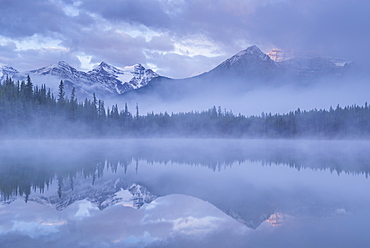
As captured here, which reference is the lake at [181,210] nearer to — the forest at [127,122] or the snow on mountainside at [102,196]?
the snow on mountainside at [102,196]

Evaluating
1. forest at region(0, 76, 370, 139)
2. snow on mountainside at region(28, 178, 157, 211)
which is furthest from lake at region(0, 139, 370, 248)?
forest at region(0, 76, 370, 139)

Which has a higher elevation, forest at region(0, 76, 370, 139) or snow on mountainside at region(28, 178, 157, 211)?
forest at region(0, 76, 370, 139)

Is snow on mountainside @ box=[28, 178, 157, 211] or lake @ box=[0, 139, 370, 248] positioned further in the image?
snow on mountainside @ box=[28, 178, 157, 211]

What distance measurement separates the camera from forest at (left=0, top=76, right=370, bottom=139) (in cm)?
9100

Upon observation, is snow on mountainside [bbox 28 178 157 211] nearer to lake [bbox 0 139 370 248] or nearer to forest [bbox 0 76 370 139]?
lake [bbox 0 139 370 248]

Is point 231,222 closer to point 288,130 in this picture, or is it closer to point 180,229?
point 180,229

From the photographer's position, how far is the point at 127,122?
156 meters

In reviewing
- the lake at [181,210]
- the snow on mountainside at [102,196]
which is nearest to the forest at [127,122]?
the snow on mountainside at [102,196]

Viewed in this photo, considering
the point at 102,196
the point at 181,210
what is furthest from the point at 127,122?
the point at 181,210

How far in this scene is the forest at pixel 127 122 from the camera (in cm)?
9100

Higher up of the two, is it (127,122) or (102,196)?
(127,122)

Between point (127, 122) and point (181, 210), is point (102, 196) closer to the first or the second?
point (181, 210)

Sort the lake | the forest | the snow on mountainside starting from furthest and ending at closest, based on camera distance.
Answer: the forest, the snow on mountainside, the lake

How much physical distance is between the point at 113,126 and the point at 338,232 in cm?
13682
